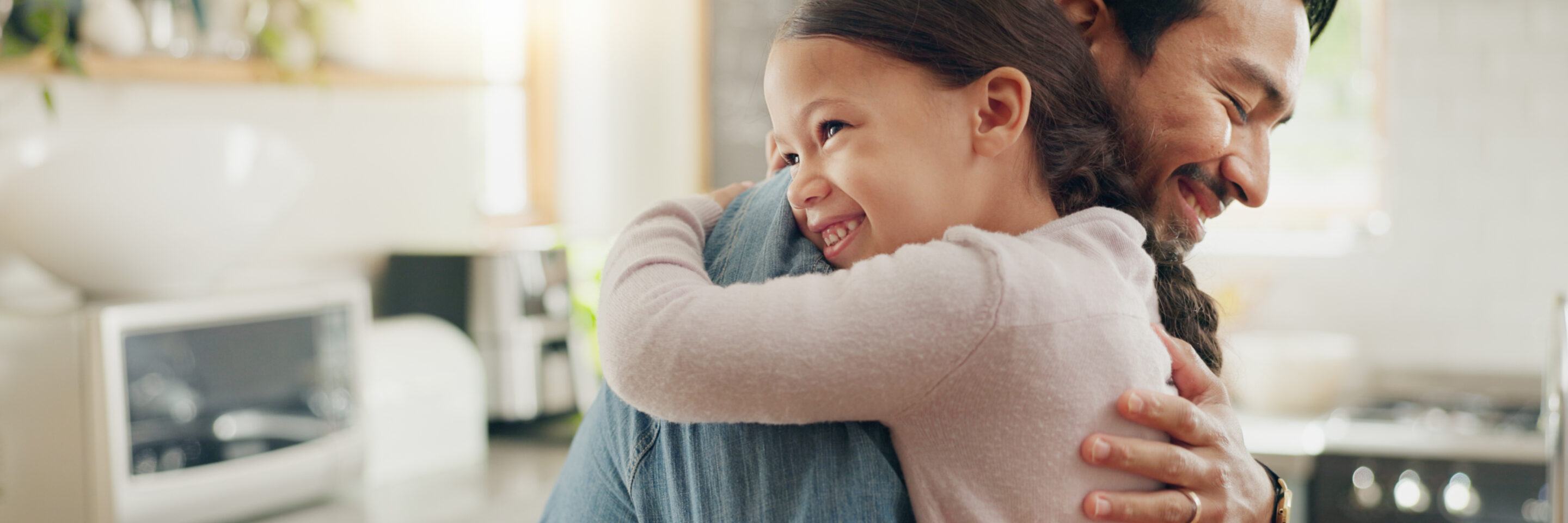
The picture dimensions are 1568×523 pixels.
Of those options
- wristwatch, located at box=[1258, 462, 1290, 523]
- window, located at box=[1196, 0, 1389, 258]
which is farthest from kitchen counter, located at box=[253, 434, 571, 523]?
window, located at box=[1196, 0, 1389, 258]

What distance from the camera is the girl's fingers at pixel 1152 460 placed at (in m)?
0.63

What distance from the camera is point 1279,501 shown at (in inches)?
34.9

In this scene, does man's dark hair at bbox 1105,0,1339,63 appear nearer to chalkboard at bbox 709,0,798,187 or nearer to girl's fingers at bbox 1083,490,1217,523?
girl's fingers at bbox 1083,490,1217,523

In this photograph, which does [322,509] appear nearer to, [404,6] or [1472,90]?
[404,6]

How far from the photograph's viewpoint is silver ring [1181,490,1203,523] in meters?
0.73

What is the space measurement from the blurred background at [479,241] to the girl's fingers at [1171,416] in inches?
9.6

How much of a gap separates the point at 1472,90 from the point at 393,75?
284 cm

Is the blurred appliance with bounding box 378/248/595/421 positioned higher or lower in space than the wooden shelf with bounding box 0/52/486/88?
lower

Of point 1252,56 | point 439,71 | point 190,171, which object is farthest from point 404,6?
point 1252,56

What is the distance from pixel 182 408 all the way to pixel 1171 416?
166 centimetres

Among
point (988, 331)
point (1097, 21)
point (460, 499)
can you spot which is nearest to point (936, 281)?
point (988, 331)

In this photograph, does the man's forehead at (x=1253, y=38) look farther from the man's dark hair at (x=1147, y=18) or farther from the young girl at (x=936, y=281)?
the young girl at (x=936, y=281)

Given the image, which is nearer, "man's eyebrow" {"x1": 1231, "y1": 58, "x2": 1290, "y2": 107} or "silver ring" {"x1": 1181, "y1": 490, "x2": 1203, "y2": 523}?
"silver ring" {"x1": 1181, "y1": 490, "x2": 1203, "y2": 523}

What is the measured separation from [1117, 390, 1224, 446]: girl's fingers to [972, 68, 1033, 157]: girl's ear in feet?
0.55
